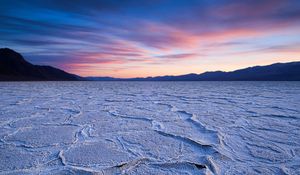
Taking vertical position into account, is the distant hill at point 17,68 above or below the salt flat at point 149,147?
above

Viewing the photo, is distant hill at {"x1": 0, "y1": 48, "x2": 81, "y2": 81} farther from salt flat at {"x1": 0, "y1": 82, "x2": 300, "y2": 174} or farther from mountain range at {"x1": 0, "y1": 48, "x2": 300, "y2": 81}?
salt flat at {"x1": 0, "y1": 82, "x2": 300, "y2": 174}

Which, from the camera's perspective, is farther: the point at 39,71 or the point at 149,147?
the point at 39,71

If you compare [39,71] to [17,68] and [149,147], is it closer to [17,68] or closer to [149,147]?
[17,68]

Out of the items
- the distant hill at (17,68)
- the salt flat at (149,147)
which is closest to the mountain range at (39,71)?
the distant hill at (17,68)

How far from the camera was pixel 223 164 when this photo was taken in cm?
177

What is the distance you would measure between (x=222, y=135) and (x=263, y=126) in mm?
878

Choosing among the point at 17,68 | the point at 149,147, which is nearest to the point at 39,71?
the point at 17,68

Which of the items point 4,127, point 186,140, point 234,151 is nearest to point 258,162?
point 234,151

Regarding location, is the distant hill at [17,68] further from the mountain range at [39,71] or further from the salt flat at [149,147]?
the salt flat at [149,147]

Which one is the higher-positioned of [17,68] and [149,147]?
[17,68]

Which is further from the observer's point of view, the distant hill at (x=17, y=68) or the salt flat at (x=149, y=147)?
the distant hill at (x=17, y=68)

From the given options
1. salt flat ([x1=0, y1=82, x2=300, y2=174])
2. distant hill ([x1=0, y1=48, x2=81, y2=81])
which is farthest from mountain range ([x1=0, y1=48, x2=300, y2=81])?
salt flat ([x1=0, y1=82, x2=300, y2=174])

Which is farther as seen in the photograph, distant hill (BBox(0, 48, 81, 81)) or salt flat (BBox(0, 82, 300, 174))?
distant hill (BBox(0, 48, 81, 81))

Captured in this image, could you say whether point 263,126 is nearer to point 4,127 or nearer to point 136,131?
point 136,131
